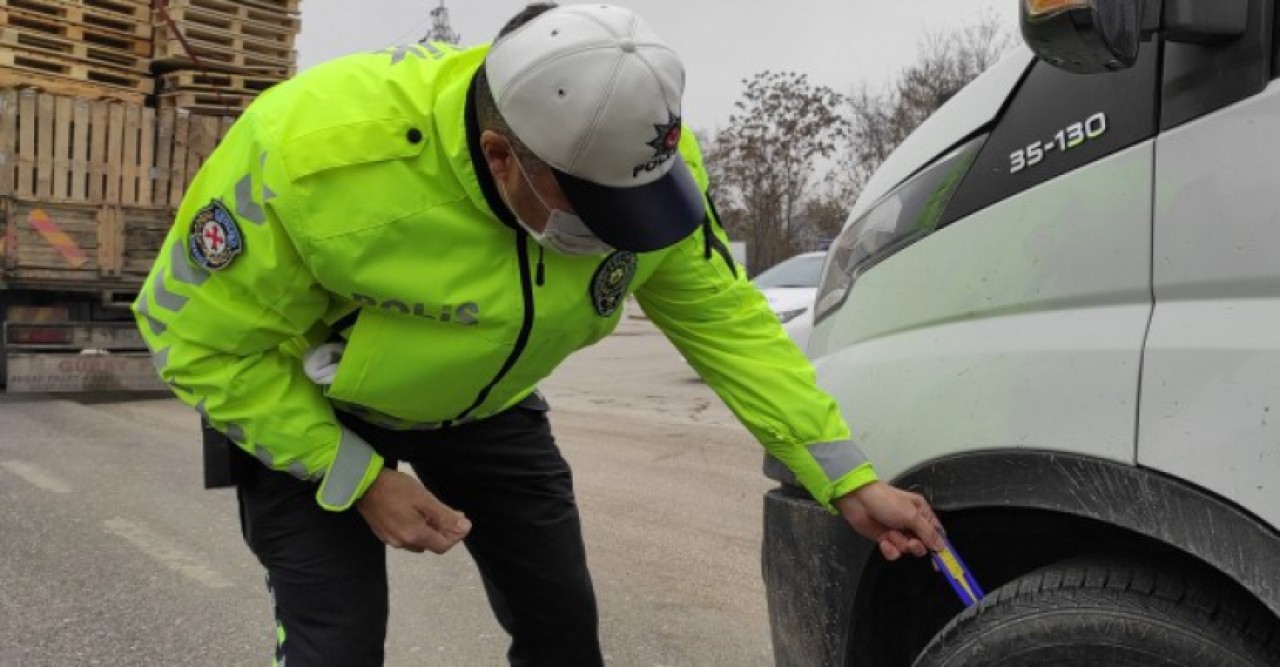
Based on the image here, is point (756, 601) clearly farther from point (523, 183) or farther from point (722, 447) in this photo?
point (722, 447)

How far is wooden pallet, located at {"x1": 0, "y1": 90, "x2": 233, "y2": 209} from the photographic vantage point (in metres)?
8.66

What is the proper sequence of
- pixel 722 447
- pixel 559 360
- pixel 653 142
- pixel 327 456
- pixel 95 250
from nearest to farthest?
1. pixel 653 142
2. pixel 327 456
3. pixel 559 360
4. pixel 722 447
5. pixel 95 250

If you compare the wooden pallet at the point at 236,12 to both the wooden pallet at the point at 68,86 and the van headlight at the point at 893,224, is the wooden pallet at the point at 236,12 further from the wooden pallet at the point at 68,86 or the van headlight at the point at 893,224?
the van headlight at the point at 893,224

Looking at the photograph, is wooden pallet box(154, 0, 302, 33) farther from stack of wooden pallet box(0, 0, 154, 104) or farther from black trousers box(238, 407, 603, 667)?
black trousers box(238, 407, 603, 667)

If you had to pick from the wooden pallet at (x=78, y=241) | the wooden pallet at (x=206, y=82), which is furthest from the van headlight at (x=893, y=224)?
the wooden pallet at (x=206, y=82)

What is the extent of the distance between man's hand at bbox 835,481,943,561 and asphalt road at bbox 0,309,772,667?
1.56 metres

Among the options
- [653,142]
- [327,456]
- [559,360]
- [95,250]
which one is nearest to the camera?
[653,142]

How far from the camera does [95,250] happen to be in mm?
9039

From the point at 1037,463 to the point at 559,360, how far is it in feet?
2.82

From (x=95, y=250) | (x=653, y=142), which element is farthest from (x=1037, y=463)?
(x=95, y=250)

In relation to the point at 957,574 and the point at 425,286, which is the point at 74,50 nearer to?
the point at 425,286

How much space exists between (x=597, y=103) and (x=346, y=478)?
776mm

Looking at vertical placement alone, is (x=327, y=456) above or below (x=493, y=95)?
below

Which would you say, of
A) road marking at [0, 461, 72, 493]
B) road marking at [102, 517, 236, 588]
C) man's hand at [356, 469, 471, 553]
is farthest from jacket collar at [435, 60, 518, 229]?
road marking at [0, 461, 72, 493]
